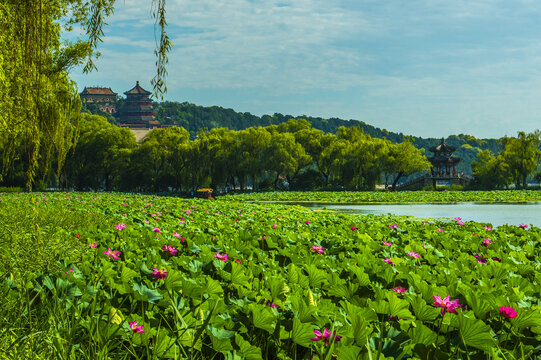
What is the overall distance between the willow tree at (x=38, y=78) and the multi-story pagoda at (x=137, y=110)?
264ft

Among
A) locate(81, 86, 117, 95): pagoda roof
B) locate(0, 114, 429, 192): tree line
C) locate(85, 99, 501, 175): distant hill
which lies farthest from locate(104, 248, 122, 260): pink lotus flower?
locate(81, 86, 117, 95): pagoda roof

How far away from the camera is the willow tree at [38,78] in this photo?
3.48 m

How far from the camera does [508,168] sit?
42.1 m

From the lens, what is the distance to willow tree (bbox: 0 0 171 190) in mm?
3484

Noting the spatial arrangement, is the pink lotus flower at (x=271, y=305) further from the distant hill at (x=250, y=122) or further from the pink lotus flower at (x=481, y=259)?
the distant hill at (x=250, y=122)

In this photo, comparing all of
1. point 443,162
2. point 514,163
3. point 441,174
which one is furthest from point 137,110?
point 514,163

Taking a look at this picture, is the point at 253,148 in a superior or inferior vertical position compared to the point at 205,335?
superior

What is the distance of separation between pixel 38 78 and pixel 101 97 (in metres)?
115

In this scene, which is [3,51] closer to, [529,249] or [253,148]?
[529,249]

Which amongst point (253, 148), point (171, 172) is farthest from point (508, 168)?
point (171, 172)

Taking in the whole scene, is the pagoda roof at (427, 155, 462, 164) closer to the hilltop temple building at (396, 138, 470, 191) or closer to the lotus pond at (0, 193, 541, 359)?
the hilltop temple building at (396, 138, 470, 191)

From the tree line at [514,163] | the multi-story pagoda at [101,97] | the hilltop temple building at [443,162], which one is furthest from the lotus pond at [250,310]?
the multi-story pagoda at [101,97]

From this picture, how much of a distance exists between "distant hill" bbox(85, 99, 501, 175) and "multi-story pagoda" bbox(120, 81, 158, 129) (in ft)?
46.7

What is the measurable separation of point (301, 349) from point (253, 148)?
129ft
